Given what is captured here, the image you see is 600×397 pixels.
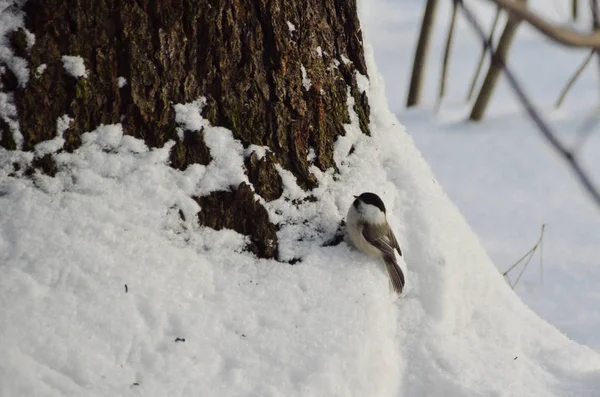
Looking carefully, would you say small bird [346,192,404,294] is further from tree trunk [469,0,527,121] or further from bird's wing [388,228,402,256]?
tree trunk [469,0,527,121]

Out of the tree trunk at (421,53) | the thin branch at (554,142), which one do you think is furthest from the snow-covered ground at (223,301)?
the tree trunk at (421,53)

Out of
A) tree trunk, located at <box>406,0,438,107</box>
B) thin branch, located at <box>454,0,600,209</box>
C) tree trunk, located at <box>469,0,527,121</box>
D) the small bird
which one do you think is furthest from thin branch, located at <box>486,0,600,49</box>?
tree trunk, located at <box>406,0,438,107</box>

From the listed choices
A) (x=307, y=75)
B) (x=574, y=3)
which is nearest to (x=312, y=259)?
(x=307, y=75)

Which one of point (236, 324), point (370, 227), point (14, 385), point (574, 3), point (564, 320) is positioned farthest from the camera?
point (574, 3)

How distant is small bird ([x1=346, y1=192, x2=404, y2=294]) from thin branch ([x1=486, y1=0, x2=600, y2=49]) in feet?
5.04

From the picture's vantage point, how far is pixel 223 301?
2.30m

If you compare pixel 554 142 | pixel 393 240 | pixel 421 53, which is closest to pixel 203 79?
pixel 393 240

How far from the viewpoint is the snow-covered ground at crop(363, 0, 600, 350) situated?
12.7 ft

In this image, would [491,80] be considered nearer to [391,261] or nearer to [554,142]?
[391,261]

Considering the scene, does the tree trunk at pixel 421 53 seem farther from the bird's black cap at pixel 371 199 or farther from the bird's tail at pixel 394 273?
the bird's tail at pixel 394 273

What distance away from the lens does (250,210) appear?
2.48 metres

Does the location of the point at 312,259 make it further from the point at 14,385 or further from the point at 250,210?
the point at 14,385

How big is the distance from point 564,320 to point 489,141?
2.64 meters

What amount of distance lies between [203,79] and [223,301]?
793 millimetres
